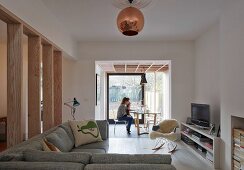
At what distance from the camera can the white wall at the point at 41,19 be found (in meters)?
2.70

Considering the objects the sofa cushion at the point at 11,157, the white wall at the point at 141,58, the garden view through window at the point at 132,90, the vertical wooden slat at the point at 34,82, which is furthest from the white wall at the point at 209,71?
the garden view through window at the point at 132,90

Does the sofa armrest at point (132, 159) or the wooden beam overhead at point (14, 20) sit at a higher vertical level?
the wooden beam overhead at point (14, 20)

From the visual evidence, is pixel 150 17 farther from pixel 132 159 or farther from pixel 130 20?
pixel 132 159

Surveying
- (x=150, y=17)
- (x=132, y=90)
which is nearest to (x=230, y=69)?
(x=150, y=17)

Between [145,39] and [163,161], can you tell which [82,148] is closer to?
[163,161]

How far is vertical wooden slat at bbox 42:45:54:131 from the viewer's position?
162 inches

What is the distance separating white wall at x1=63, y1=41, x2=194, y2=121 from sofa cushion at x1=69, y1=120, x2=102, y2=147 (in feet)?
7.69

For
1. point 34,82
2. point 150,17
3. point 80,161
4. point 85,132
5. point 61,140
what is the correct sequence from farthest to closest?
point 150,17 < point 85,132 < point 34,82 < point 61,140 < point 80,161

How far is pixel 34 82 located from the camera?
347 centimetres

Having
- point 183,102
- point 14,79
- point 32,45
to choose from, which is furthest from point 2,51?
point 183,102

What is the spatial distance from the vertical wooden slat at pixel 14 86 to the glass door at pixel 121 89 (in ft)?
24.7

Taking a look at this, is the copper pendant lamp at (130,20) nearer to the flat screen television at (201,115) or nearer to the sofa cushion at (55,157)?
the sofa cushion at (55,157)

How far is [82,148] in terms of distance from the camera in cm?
352

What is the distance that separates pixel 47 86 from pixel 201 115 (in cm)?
322
